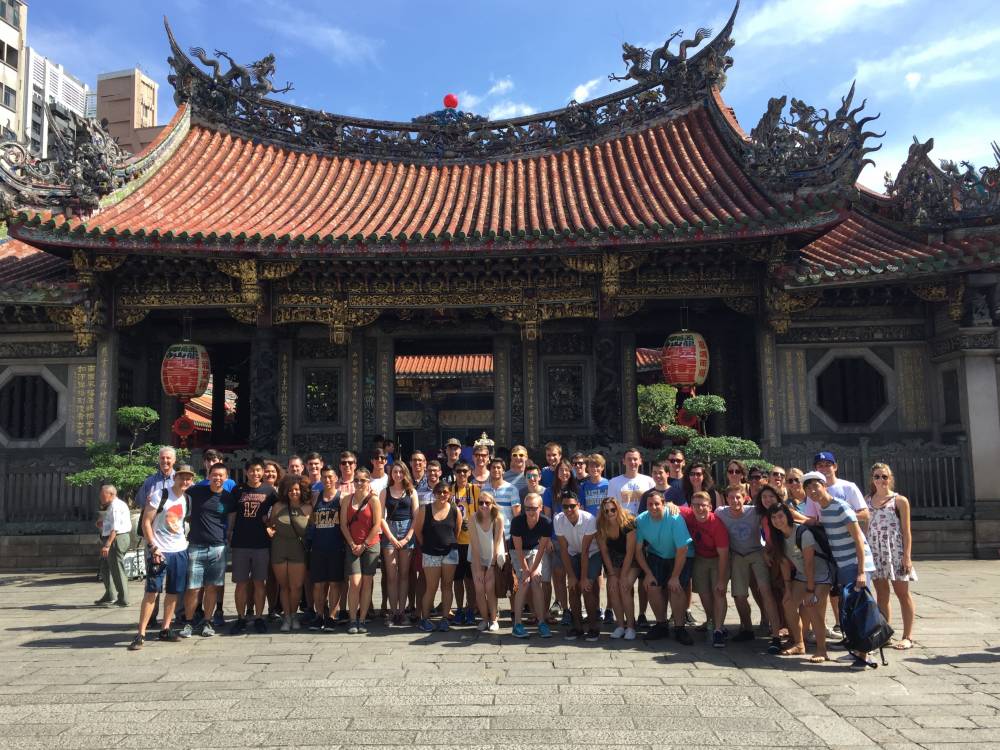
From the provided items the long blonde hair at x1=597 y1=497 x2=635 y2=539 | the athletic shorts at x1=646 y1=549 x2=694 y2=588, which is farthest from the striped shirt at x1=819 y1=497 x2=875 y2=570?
the long blonde hair at x1=597 y1=497 x2=635 y2=539

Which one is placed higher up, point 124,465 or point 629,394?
point 629,394

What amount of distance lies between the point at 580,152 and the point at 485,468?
363 inches

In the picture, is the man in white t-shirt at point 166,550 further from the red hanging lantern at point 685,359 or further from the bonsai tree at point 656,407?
the bonsai tree at point 656,407

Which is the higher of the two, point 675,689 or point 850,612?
point 850,612

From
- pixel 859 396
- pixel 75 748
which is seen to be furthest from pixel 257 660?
pixel 859 396

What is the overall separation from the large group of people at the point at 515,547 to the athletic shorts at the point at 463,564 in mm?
12

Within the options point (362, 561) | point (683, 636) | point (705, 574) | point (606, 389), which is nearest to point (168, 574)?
point (362, 561)

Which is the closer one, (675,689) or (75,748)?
(75,748)

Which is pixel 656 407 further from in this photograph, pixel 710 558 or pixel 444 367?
pixel 710 558

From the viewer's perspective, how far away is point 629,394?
12766 millimetres

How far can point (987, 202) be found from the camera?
35.4 feet

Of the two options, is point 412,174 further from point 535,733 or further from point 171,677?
point 535,733

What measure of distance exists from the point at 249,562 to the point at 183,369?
18.1 feet

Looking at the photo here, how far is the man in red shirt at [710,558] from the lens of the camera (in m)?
6.07
